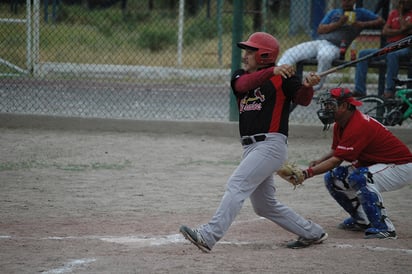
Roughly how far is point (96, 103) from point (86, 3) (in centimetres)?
775

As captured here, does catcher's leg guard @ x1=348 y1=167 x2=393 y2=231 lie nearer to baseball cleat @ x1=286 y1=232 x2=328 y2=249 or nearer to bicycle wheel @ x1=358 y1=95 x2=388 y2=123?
baseball cleat @ x1=286 y1=232 x2=328 y2=249

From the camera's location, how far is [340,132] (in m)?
6.39

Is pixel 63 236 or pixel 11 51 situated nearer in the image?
pixel 63 236

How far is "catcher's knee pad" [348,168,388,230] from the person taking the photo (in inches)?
245

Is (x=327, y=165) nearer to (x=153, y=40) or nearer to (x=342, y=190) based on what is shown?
(x=342, y=190)

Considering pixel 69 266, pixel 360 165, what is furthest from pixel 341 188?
pixel 69 266

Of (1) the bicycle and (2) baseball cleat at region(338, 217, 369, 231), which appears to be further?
(1) the bicycle

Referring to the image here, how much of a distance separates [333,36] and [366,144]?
577cm

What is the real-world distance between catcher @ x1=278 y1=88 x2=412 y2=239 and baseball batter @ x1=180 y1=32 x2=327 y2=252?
0.32 m

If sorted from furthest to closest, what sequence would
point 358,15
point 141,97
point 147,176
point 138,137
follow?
point 141,97, point 358,15, point 138,137, point 147,176

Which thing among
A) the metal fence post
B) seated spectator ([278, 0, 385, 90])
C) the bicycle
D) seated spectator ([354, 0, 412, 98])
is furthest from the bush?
the bicycle

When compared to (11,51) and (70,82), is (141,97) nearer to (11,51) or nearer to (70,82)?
(70,82)

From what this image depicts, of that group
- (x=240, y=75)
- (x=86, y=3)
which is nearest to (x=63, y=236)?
(x=240, y=75)

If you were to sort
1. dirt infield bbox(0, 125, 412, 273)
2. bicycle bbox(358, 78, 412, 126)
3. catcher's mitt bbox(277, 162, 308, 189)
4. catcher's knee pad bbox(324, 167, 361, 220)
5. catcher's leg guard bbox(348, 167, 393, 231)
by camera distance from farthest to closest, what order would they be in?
bicycle bbox(358, 78, 412, 126) → catcher's knee pad bbox(324, 167, 361, 220) → catcher's leg guard bbox(348, 167, 393, 231) → catcher's mitt bbox(277, 162, 308, 189) → dirt infield bbox(0, 125, 412, 273)
